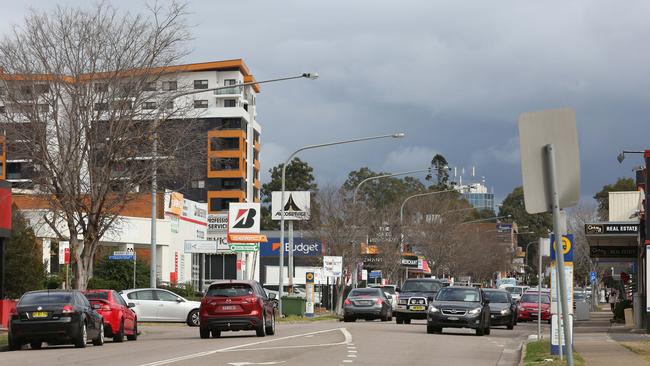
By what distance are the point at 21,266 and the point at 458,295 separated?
995 inches

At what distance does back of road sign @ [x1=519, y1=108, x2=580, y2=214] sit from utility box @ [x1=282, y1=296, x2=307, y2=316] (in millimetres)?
46821

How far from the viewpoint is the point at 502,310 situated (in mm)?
45156

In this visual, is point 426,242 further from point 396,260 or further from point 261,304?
point 261,304

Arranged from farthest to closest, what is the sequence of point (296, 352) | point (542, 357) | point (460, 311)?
point (460, 311)
point (296, 352)
point (542, 357)

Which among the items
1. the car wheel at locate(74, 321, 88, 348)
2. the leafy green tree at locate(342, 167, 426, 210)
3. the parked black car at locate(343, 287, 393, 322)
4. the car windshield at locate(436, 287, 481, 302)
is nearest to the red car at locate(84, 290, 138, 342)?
the car wheel at locate(74, 321, 88, 348)

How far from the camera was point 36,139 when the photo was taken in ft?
115

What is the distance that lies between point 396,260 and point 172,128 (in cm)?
4470

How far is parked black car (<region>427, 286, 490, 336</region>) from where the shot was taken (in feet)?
119

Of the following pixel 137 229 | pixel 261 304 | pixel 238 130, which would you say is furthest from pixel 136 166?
pixel 238 130

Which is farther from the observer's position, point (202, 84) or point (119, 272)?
point (202, 84)

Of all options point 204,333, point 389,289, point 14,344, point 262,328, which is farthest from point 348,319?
point 14,344

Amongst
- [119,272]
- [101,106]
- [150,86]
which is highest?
[150,86]

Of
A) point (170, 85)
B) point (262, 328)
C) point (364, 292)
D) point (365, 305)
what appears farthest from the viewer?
point (364, 292)

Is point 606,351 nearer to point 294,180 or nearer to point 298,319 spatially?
point 298,319
